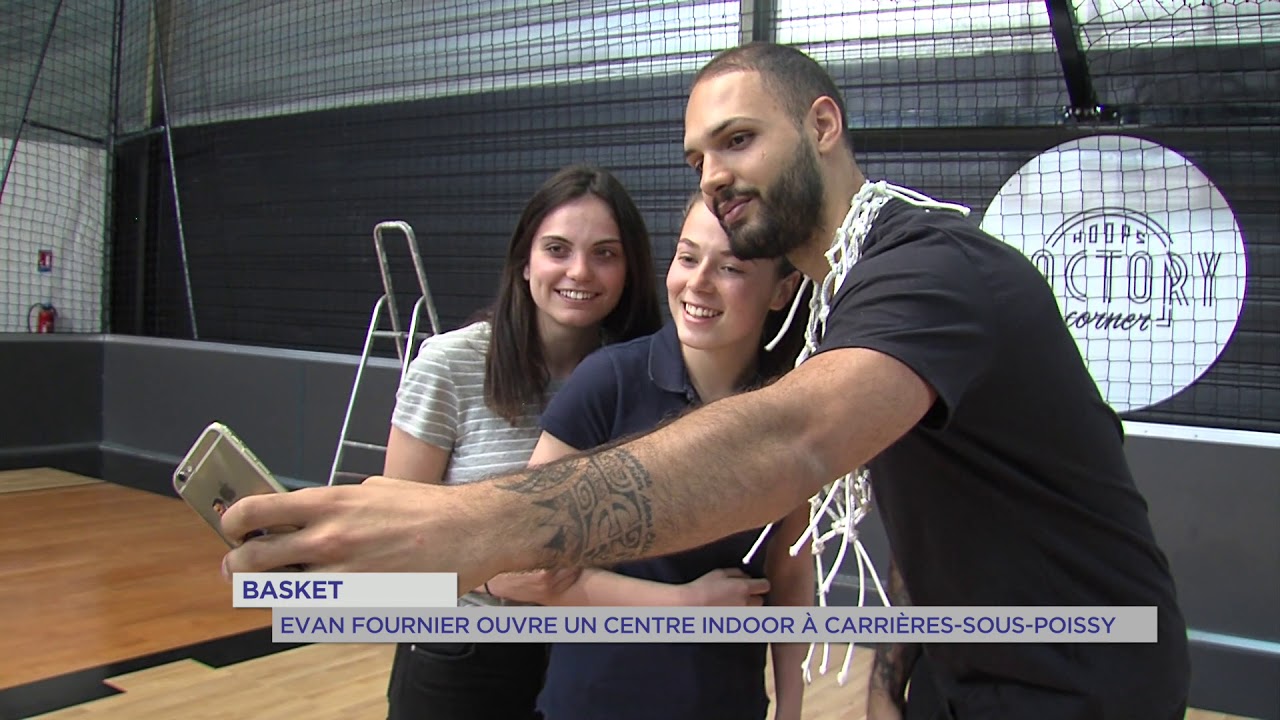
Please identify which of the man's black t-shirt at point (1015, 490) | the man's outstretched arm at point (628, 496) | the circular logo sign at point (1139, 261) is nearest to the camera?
the man's outstretched arm at point (628, 496)

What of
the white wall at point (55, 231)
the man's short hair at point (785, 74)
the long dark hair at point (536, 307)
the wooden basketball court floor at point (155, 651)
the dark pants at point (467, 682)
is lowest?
the wooden basketball court floor at point (155, 651)

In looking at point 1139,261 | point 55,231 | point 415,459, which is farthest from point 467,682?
point 55,231

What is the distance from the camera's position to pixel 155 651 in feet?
10.1

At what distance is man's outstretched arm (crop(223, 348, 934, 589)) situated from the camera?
1.94ft

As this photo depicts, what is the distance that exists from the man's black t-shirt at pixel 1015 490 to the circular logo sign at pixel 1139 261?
2.50m

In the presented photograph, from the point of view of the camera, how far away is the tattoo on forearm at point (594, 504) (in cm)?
67

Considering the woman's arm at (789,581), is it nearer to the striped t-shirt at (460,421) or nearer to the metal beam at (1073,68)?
the striped t-shirt at (460,421)

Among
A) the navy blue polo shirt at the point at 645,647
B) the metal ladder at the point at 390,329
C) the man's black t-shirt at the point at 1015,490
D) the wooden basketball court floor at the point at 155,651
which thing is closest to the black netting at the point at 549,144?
the metal ladder at the point at 390,329

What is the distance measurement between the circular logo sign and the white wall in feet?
19.0

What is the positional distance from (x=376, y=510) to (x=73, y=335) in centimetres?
648

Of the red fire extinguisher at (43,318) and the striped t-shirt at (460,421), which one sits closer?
the striped t-shirt at (460,421)

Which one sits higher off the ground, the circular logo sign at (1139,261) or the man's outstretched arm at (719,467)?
the circular logo sign at (1139,261)

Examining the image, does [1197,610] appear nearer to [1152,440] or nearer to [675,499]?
[1152,440]
